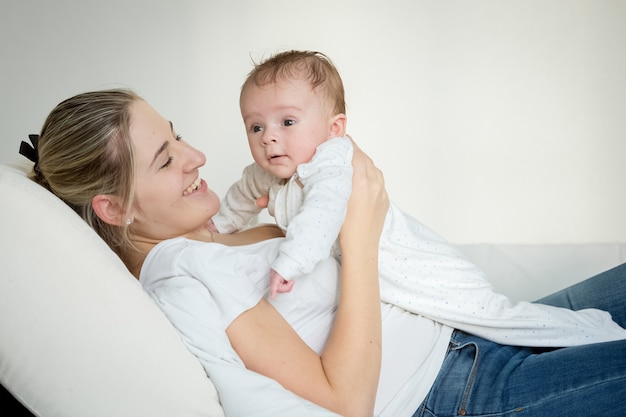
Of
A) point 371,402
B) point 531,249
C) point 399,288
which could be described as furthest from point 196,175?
point 531,249

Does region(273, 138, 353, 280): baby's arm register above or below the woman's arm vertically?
above

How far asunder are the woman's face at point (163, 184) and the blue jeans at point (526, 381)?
0.73m

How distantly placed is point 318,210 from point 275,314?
0.85ft

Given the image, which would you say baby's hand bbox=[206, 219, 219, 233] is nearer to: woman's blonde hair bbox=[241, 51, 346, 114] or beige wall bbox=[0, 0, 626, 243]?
woman's blonde hair bbox=[241, 51, 346, 114]

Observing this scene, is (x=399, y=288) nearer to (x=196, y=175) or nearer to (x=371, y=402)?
(x=371, y=402)

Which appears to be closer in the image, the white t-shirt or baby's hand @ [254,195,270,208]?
the white t-shirt

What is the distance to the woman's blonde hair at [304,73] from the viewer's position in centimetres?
178

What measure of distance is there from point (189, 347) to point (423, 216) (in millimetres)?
2144

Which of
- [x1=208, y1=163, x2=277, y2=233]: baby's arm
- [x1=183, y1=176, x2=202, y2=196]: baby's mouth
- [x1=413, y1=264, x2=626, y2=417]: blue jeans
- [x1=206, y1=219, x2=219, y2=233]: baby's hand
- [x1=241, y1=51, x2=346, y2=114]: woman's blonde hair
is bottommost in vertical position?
[x1=413, y1=264, x2=626, y2=417]: blue jeans

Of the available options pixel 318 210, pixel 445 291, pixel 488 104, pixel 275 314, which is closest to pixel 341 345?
pixel 275 314

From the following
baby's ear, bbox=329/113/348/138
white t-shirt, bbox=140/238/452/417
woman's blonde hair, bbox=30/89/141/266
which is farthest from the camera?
baby's ear, bbox=329/113/348/138

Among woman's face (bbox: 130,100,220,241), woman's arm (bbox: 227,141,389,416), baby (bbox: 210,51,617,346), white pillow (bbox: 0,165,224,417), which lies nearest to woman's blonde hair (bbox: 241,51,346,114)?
baby (bbox: 210,51,617,346)

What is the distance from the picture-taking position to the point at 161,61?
3102 mm

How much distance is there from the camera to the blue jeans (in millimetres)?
1453
